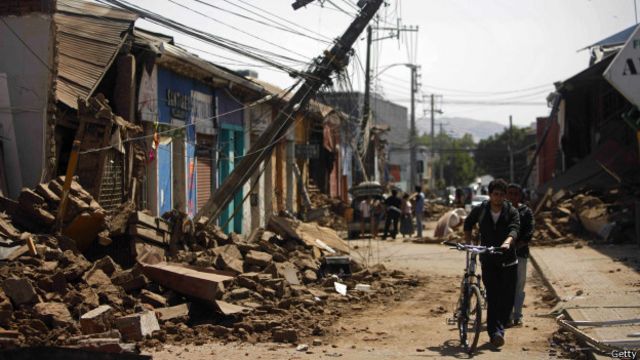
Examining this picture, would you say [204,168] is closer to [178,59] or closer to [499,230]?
[178,59]

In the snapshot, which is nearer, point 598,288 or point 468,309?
point 468,309

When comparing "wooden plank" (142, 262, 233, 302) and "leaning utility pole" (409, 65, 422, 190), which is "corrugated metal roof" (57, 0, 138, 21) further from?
"leaning utility pole" (409, 65, 422, 190)

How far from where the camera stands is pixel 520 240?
938 cm

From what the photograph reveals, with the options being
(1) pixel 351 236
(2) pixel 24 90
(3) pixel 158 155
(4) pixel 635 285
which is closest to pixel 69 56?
(2) pixel 24 90

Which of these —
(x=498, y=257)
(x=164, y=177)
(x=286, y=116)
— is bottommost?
(x=498, y=257)

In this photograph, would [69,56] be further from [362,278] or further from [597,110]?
[597,110]

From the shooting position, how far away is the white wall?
39.8ft

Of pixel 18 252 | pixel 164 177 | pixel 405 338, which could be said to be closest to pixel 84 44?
pixel 164 177

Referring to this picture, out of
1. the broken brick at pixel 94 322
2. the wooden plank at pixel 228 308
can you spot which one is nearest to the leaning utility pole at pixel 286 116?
the wooden plank at pixel 228 308

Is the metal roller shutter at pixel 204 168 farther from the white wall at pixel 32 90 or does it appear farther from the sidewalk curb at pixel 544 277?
the sidewalk curb at pixel 544 277

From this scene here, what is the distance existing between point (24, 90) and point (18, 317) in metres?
4.92

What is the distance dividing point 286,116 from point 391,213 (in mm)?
11284

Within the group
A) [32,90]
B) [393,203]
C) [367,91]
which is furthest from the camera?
[367,91]

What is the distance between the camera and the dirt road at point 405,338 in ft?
26.8
